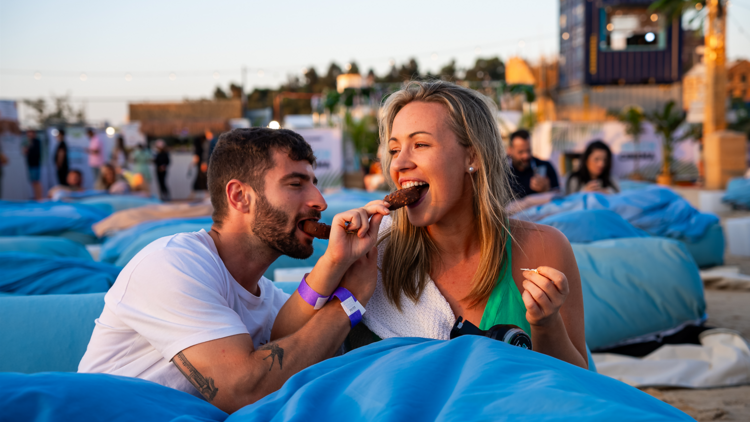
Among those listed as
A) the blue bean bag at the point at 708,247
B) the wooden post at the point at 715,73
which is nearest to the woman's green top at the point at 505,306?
the blue bean bag at the point at 708,247

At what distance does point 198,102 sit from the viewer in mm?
28656

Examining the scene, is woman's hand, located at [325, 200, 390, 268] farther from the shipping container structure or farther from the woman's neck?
the shipping container structure

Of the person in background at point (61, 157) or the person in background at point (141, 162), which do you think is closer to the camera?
the person in background at point (61, 157)

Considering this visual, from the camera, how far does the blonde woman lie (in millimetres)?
2139

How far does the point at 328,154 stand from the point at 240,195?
15.5 meters

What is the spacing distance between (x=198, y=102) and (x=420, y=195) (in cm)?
2852

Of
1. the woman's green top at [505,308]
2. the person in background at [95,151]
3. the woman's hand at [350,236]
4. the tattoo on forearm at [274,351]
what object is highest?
the person in background at [95,151]

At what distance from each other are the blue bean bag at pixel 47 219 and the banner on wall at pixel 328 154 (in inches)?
397

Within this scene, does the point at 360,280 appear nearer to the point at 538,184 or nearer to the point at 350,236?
the point at 350,236

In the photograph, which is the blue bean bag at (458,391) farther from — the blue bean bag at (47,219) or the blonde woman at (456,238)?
the blue bean bag at (47,219)

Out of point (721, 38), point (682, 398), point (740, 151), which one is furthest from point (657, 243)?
point (721, 38)

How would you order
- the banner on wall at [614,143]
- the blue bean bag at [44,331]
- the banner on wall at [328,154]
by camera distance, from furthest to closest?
the banner on wall at [614,143] < the banner on wall at [328,154] < the blue bean bag at [44,331]

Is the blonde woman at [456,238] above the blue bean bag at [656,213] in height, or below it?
above

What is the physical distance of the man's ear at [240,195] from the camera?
2.19 m
